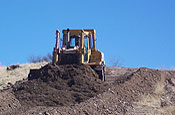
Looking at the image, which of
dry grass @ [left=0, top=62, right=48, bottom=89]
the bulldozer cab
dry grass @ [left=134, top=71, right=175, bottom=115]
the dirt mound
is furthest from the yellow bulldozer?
dry grass @ [left=0, top=62, right=48, bottom=89]

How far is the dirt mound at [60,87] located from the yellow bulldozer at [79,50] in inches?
47.5

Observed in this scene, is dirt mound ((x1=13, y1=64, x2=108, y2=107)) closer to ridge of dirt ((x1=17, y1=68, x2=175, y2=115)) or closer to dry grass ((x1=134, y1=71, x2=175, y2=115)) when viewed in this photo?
ridge of dirt ((x1=17, y1=68, x2=175, y2=115))

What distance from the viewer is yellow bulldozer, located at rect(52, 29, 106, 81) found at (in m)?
17.6

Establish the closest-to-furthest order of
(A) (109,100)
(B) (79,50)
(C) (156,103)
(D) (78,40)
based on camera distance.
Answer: (A) (109,100), (C) (156,103), (B) (79,50), (D) (78,40)

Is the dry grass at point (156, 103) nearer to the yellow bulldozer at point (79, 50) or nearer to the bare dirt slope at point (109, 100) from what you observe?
the bare dirt slope at point (109, 100)

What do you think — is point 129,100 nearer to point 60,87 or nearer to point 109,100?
point 109,100

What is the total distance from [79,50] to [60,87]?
3.15 meters

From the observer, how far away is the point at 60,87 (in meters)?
14.9

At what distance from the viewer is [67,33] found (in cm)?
1909

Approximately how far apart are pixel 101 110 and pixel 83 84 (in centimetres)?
219

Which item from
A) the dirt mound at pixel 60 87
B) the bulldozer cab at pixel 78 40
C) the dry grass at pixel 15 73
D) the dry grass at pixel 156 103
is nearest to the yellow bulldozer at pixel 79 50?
the bulldozer cab at pixel 78 40

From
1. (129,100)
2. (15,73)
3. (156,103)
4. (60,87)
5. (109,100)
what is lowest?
(15,73)

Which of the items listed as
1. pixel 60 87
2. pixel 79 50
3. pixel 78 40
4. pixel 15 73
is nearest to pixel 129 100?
pixel 60 87

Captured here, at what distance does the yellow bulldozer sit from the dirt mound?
1206mm
